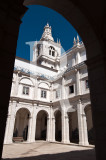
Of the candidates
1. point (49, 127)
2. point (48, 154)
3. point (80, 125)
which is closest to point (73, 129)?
point (49, 127)

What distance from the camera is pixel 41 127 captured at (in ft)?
83.2

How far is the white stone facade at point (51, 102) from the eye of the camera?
715 inches

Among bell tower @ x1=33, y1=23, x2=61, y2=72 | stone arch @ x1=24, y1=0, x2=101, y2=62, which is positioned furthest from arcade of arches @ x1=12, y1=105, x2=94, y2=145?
stone arch @ x1=24, y1=0, x2=101, y2=62

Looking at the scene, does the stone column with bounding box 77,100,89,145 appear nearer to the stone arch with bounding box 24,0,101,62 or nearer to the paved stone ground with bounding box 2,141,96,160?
the paved stone ground with bounding box 2,141,96,160

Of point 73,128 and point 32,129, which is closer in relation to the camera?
Result: point 32,129

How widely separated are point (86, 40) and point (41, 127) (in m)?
23.3

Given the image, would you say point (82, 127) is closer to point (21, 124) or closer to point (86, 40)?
point (21, 124)

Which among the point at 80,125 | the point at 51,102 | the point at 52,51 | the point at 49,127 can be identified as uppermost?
the point at 52,51

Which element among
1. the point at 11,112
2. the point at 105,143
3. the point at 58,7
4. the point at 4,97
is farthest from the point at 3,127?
the point at 11,112

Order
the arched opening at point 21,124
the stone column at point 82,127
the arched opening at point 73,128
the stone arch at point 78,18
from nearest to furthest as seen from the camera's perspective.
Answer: the stone arch at point 78,18 < the stone column at point 82,127 < the arched opening at point 73,128 < the arched opening at point 21,124

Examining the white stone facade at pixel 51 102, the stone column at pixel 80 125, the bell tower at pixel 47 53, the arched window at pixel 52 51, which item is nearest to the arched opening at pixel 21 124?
the white stone facade at pixel 51 102

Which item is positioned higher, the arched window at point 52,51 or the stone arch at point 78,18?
the arched window at point 52,51

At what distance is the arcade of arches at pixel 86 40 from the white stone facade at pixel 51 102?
13206mm

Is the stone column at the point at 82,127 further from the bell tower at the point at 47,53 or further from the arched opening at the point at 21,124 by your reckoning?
the bell tower at the point at 47,53
